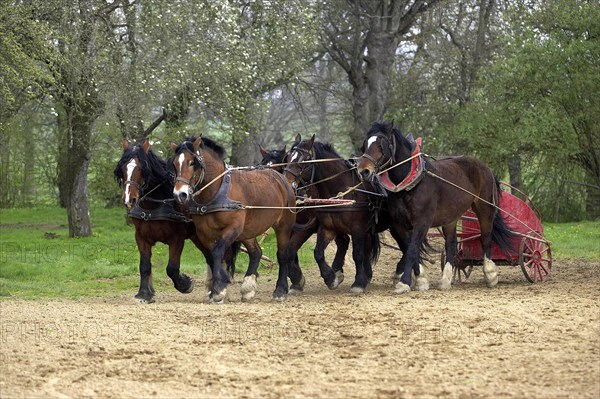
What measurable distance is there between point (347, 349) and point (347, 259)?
10428 millimetres

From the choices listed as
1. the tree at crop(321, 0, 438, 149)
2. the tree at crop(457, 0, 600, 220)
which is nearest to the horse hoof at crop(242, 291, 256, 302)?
the tree at crop(457, 0, 600, 220)

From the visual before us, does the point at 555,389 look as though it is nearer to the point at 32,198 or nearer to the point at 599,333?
the point at 599,333

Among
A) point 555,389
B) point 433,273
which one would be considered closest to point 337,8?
point 433,273

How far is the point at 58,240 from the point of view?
2088 centimetres

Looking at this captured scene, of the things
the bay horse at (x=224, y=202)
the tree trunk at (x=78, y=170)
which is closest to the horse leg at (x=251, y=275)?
the bay horse at (x=224, y=202)

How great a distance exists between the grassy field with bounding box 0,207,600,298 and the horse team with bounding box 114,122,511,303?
7.39 feet

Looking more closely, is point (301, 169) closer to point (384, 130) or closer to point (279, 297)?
point (384, 130)

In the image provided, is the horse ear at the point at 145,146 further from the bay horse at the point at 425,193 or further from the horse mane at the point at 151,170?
the bay horse at the point at 425,193

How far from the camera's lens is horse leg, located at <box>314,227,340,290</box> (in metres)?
13.3

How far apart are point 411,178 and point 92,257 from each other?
758cm

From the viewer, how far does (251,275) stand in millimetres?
12438

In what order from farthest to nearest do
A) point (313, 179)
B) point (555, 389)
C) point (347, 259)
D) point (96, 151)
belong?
point (96, 151), point (347, 259), point (313, 179), point (555, 389)

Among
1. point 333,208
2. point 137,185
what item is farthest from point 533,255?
point 137,185

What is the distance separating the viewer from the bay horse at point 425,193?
502 inches
